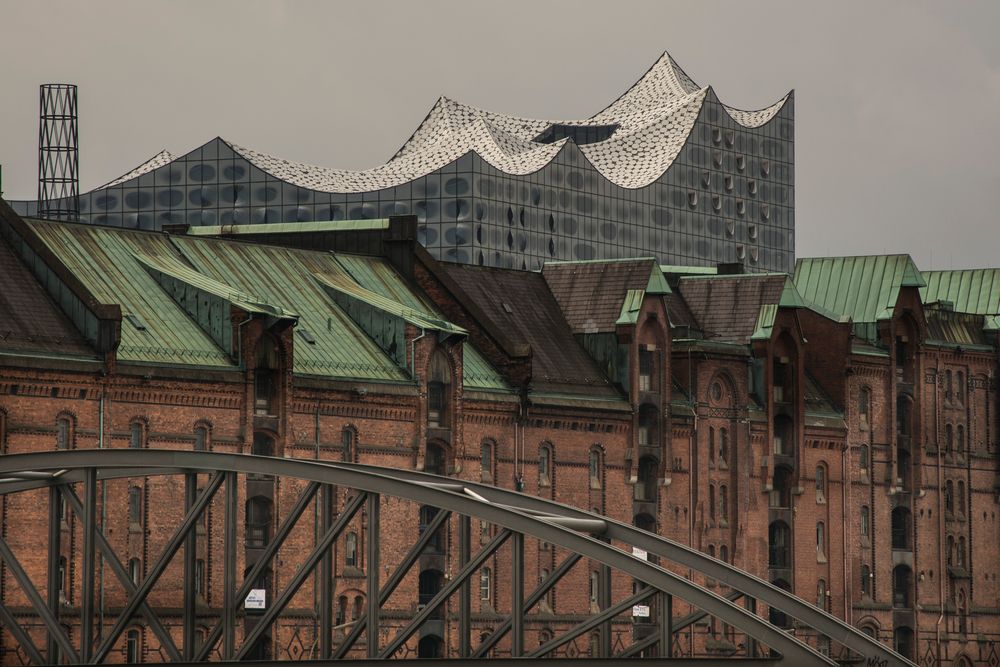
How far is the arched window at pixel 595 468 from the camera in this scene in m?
117

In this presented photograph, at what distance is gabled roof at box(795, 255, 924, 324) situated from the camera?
140 metres

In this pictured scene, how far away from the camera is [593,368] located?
12019 centimetres

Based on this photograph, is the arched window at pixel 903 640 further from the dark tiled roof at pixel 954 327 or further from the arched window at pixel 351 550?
the arched window at pixel 351 550

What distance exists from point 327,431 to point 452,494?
133ft

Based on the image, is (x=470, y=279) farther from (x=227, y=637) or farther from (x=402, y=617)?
(x=227, y=637)

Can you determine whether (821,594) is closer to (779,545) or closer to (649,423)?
(779,545)

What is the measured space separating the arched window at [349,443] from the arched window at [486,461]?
8036 mm

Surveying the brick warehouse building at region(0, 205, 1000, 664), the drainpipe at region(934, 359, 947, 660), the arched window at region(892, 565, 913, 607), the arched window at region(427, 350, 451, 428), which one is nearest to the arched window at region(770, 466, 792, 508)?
the brick warehouse building at region(0, 205, 1000, 664)

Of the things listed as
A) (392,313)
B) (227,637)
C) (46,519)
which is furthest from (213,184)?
(227,637)

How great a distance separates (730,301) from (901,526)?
49.2ft

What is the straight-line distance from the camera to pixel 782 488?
Result: 129 m

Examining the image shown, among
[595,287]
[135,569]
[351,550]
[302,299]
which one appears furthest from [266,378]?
[595,287]

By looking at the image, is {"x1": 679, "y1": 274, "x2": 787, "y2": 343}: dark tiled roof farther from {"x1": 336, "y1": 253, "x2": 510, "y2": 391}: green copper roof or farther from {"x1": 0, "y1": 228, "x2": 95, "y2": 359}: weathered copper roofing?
{"x1": 0, "y1": 228, "x2": 95, "y2": 359}: weathered copper roofing

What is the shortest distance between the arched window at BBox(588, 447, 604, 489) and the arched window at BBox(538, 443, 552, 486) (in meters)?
2.68
